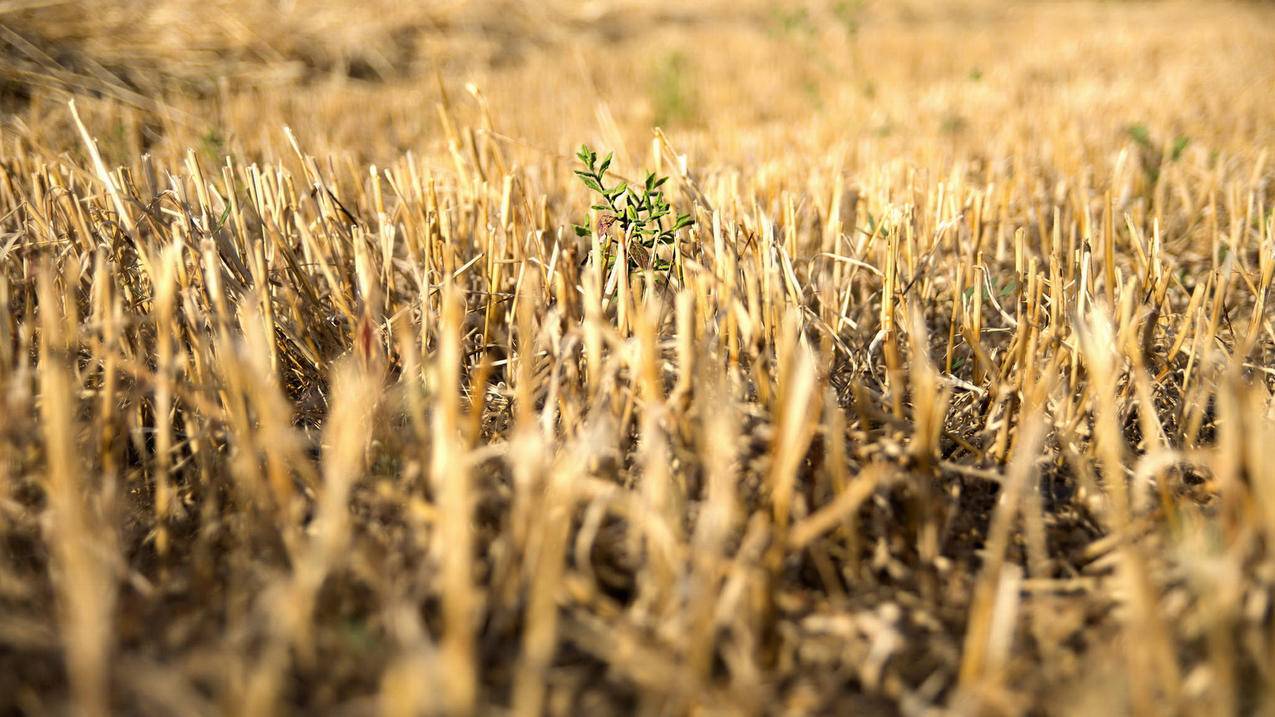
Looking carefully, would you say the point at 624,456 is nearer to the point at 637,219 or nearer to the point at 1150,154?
the point at 637,219

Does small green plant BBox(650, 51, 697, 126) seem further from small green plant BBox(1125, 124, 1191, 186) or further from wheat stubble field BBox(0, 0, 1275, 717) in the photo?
small green plant BBox(1125, 124, 1191, 186)

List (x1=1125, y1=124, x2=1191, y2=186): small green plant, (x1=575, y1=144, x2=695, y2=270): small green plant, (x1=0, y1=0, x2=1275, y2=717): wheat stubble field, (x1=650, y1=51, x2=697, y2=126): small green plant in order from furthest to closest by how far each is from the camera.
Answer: (x1=650, y1=51, x2=697, y2=126): small green plant, (x1=1125, y1=124, x2=1191, y2=186): small green plant, (x1=575, y1=144, x2=695, y2=270): small green plant, (x1=0, y1=0, x2=1275, y2=717): wheat stubble field

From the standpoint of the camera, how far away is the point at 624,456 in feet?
3.17

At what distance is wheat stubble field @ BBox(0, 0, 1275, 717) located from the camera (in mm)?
632

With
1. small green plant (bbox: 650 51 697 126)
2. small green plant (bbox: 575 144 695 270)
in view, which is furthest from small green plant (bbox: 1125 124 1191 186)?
small green plant (bbox: 650 51 697 126)

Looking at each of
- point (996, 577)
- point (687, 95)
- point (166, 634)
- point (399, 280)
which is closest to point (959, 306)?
point (996, 577)

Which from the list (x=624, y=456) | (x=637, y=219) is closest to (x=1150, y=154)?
(x=637, y=219)

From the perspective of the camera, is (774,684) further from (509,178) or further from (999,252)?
Result: (999,252)

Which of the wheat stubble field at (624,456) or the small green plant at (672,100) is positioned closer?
the wheat stubble field at (624,456)

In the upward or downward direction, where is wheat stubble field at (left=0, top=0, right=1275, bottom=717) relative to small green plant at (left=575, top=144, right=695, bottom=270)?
downward

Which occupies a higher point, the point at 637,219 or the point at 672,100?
the point at 672,100

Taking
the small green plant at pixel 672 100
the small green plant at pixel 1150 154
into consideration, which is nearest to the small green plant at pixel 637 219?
the small green plant at pixel 1150 154

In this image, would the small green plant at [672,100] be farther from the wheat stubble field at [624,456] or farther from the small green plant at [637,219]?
the small green plant at [637,219]

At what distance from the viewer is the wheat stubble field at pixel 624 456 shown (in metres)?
0.63
